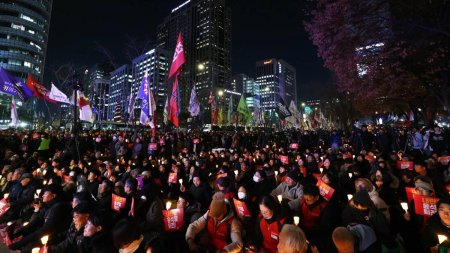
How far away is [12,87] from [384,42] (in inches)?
742

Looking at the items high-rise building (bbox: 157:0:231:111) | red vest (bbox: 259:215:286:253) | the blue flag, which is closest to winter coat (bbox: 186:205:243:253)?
red vest (bbox: 259:215:286:253)

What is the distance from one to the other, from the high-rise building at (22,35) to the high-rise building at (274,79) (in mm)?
73827

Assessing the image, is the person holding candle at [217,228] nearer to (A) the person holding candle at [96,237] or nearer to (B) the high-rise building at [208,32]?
(A) the person holding candle at [96,237]

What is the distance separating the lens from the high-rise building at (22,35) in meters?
67.3

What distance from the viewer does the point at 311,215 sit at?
4.55m

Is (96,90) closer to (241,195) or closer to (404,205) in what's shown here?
(241,195)

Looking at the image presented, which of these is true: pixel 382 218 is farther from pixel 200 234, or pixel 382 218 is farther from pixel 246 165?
pixel 246 165

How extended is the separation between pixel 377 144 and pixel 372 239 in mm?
15203

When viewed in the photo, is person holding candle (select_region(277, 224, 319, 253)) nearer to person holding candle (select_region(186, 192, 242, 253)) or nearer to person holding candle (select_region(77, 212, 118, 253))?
person holding candle (select_region(186, 192, 242, 253))

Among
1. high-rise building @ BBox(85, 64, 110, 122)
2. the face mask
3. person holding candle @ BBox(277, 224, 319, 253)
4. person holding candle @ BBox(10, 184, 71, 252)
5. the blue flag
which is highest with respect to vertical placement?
high-rise building @ BBox(85, 64, 110, 122)

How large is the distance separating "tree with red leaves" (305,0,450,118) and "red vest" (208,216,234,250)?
7.80 meters

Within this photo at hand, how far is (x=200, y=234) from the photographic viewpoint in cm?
408

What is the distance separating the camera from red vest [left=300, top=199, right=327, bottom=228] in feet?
14.8

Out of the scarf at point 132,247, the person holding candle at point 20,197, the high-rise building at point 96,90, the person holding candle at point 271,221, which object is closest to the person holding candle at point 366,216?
the person holding candle at point 271,221
